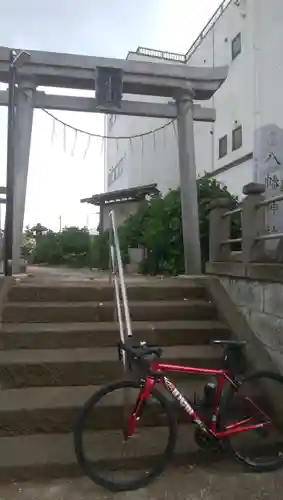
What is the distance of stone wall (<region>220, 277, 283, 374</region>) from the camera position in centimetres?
394

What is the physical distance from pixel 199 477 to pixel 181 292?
252cm

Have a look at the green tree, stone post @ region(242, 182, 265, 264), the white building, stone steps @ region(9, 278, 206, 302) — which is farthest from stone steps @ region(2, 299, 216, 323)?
the white building

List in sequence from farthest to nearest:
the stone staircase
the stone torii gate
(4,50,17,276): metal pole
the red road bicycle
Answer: the stone torii gate
(4,50,17,276): metal pole
the stone staircase
the red road bicycle

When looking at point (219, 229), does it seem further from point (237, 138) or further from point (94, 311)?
point (237, 138)

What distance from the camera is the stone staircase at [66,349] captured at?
3275 millimetres

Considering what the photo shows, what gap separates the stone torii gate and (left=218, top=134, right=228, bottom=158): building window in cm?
679

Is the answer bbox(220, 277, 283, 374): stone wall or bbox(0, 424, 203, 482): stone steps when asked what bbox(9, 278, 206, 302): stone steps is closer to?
bbox(220, 277, 283, 374): stone wall

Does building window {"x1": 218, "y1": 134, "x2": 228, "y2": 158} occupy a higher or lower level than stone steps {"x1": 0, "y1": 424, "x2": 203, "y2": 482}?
higher

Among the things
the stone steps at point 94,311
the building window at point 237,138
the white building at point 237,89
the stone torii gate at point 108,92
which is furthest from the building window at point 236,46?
the stone steps at point 94,311

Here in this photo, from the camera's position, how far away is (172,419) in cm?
300

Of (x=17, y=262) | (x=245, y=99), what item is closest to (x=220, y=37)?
(x=245, y=99)

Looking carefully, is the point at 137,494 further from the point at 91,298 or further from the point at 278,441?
the point at 91,298

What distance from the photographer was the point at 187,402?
3.16m

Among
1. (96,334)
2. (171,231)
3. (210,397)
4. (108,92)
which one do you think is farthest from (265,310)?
(108,92)
